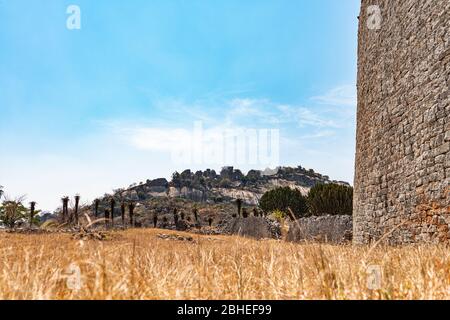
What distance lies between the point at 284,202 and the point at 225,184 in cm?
6198

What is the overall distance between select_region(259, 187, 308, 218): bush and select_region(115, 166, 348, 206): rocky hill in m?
41.2

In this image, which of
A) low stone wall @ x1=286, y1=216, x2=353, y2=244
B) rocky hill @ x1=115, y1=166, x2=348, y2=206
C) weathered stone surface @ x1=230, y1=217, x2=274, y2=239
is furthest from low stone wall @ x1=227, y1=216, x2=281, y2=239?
rocky hill @ x1=115, y1=166, x2=348, y2=206

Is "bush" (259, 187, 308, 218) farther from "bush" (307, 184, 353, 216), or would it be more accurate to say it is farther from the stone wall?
the stone wall

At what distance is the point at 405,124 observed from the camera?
8.28 meters

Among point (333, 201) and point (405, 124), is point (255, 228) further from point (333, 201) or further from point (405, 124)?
point (405, 124)

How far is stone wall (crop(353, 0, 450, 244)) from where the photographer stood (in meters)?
7.00

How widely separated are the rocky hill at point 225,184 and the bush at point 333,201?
5659cm

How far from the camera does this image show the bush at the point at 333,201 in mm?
31583

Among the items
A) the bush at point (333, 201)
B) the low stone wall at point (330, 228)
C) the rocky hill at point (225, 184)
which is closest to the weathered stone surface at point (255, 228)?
the low stone wall at point (330, 228)

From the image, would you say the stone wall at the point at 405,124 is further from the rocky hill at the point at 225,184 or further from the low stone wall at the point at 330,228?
the rocky hill at the point at 225,184

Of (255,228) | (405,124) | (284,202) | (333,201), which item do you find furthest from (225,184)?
(405,124)

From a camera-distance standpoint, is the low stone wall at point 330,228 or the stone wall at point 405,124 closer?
the stone wall at point 405,124

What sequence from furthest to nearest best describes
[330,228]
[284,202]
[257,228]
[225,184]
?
1. [225,184]
2. [284,202]
3. [257,228]
4. [330,228]
